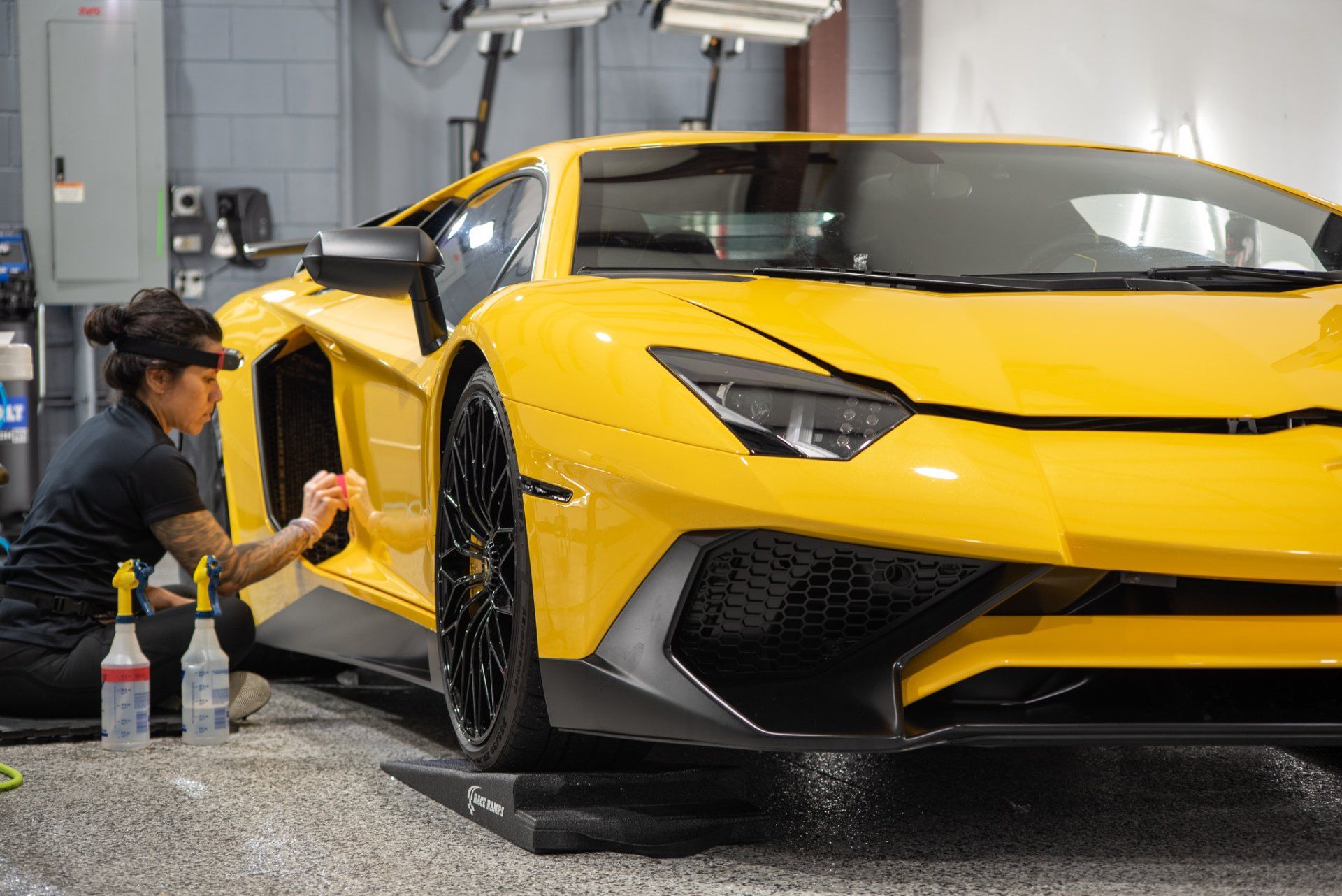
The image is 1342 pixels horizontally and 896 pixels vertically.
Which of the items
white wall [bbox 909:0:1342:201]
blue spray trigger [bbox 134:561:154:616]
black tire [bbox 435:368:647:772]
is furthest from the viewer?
white wall [bbox 909:0:1342:201]

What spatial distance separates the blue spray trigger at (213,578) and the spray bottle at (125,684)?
14 centimetres

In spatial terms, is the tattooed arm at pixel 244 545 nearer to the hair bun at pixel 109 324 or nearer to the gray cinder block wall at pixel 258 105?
the hair bun at pixel 109 324

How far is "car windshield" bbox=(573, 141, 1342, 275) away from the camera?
2.46m

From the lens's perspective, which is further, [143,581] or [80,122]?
[80,122]

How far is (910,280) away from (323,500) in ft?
4.81

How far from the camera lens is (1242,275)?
2.32 m

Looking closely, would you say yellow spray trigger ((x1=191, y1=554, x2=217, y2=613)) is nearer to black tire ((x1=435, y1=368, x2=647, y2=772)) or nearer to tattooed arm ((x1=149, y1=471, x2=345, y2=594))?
tattooed arm ((x1=149, y1=471, x2=345, y2=594))

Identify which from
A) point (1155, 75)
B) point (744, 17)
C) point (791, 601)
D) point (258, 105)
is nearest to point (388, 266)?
point (791, 601)

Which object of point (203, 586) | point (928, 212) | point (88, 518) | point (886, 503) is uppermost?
point (928, 212)

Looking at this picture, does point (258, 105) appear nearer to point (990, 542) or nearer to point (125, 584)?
point (125, 584)

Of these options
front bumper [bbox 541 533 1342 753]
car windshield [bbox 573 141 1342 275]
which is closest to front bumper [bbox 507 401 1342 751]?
front bumper [bbox 541 533 1342 753]

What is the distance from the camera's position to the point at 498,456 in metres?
2.18

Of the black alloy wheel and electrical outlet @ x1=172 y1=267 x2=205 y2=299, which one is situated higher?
electrical outlet @ x1=172 y1=267 x2=205 y2=299

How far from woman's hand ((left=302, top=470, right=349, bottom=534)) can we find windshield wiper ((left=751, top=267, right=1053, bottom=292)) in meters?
1.21
